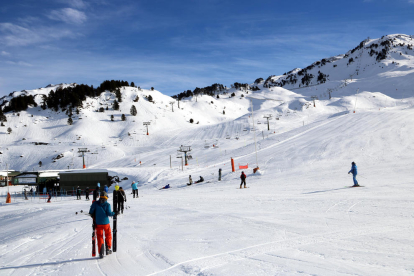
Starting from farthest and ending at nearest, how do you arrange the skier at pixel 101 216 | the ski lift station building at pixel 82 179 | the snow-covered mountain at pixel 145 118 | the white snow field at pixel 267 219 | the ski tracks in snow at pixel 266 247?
the snow-covered mountain at pixel 145 118, the ski lift station building at pixel 82 179, the skier at pixel 101 216, the white snow field at pixel 267 219, the ski tracks in snow at pixel 266 247

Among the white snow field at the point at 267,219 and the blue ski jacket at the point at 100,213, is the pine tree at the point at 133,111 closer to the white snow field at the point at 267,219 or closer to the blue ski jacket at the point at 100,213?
the white snow field at the point at 267,219

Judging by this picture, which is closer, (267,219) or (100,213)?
(100,213)

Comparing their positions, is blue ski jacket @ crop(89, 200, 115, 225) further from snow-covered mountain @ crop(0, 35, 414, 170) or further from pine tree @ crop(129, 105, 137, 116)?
pine tree @ crop(129, 105, 137, 116)

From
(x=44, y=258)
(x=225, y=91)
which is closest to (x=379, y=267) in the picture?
(x=44, y=258)

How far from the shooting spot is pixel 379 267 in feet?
17.1

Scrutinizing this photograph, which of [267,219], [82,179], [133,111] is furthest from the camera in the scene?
[133,111]

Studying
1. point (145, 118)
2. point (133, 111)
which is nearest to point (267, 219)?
point (145, 118)

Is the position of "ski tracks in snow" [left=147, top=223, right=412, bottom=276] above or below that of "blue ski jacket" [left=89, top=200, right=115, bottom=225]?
below

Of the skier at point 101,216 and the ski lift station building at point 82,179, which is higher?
the skier at point 101,216

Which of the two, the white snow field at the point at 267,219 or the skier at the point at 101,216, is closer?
the white snow field at the point at 267,219

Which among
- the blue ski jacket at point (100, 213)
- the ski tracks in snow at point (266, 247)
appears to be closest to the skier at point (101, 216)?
the blue ski jacket at point (100, 213)

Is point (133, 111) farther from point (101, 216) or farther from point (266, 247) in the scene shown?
point (266, 247)

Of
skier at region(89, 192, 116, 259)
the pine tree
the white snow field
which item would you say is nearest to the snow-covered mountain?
the pine tree

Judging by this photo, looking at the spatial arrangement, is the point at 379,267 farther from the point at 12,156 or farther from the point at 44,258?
the point at 12,156
